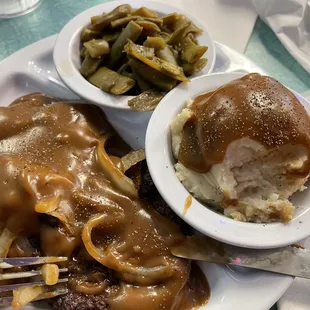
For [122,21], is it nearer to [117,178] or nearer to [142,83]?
[142,83]

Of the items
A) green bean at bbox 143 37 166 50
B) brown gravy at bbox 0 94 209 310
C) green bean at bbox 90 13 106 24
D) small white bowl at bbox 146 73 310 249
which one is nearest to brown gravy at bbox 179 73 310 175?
small white bowl at bbox 146 73 310 249

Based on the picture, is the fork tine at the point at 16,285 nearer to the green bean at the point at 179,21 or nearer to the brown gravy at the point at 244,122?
the brown gravy at the point at 244,122

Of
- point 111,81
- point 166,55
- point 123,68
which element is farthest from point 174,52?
point 111,81

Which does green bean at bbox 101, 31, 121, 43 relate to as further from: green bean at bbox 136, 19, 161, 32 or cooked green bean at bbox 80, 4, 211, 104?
green bean at bbox 136, 19, 161, 32

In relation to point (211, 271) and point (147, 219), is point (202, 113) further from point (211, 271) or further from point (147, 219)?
point (211, 271)

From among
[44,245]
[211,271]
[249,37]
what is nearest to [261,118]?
[211,271]
